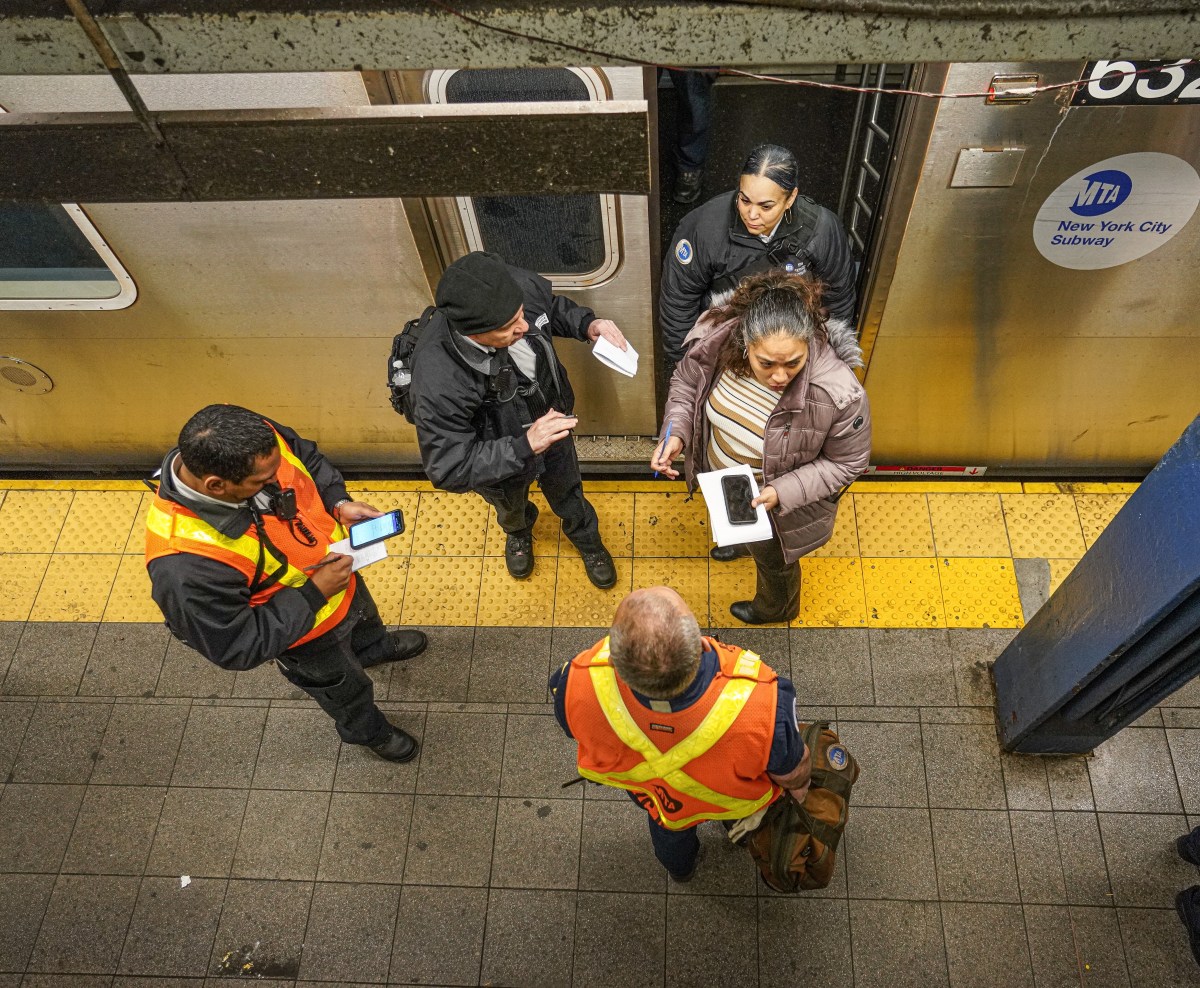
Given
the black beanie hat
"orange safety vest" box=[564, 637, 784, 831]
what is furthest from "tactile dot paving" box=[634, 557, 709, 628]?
the black beanie hat

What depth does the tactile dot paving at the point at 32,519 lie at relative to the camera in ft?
15.4

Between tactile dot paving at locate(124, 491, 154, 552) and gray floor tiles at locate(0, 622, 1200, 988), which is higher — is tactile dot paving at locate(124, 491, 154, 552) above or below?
above

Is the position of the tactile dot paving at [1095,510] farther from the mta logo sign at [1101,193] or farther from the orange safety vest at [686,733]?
the orange safety vest at [686,733]

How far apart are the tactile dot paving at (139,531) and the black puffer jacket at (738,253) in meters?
3.26

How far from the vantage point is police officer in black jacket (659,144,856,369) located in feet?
10.8

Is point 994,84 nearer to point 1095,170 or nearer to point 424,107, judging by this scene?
point 1095,170

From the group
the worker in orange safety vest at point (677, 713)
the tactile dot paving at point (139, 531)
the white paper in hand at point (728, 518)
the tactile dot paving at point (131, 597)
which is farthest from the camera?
the tactile dot paving at point (139, 531)

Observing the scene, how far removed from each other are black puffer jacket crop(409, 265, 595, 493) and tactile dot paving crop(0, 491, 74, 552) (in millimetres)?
2907

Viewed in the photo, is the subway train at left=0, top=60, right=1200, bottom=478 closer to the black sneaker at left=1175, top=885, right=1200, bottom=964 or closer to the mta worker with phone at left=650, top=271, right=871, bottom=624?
the mta worker with phone at left=650, top=271, right=871, bottom=624

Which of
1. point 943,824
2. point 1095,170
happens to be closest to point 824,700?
point 943,824

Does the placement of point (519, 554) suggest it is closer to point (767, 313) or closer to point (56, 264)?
point (767, 313)

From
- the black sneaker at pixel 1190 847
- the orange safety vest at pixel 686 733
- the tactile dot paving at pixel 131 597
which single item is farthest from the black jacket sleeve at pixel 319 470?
the black sneaker at pixel 1190 847

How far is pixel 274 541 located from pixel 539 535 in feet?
6.10

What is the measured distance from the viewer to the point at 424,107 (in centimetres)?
203
